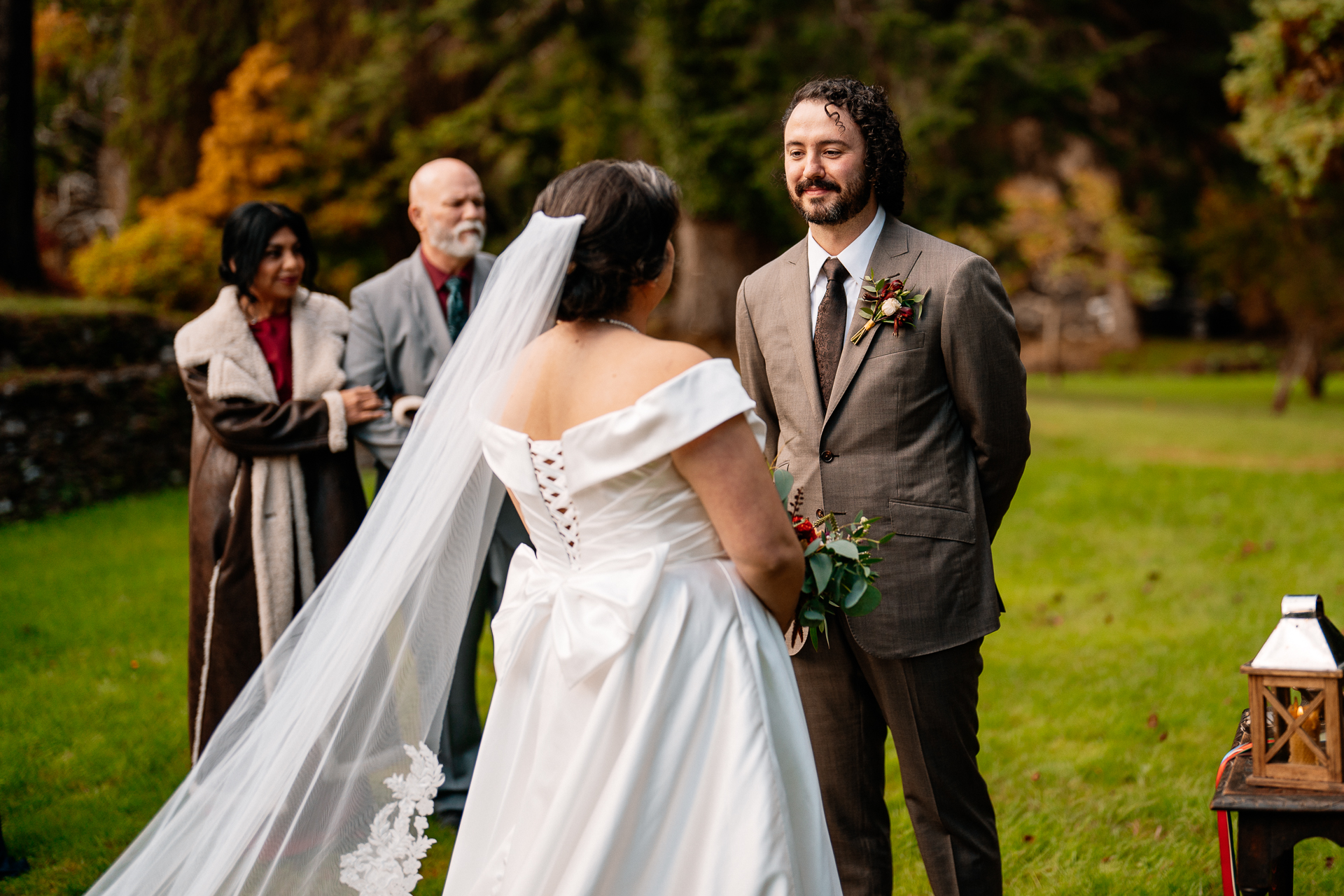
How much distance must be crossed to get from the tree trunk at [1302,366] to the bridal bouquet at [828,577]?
60.6ft

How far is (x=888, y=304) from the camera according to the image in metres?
2.91

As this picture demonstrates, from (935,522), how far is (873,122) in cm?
109

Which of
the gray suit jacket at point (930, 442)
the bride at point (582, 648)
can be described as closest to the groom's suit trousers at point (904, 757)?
the gray suit jacket at point (930, 442)

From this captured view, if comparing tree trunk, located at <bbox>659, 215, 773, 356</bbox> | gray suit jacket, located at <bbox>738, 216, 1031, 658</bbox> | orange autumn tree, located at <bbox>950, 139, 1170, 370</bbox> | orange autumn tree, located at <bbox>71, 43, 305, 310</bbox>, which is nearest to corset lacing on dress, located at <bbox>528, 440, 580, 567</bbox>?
gray suit jacket, located at <bbox>738, 216, 1031, 658</bbox>

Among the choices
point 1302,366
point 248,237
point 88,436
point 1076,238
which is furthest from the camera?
point 1076,238

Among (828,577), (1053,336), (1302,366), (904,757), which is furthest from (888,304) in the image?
(1053,336)

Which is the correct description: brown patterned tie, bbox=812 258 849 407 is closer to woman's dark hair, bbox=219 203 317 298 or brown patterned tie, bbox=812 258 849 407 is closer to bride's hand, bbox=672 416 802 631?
bride's hand, bbox=672 416 802 631

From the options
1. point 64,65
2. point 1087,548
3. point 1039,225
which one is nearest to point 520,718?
point 1087,548

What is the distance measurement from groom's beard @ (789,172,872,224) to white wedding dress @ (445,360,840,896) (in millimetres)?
880

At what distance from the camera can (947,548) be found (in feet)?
9.61

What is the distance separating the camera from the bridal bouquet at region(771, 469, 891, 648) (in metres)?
2.61

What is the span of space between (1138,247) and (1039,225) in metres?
2.41

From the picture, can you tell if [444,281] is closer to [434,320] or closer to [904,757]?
[434,320]

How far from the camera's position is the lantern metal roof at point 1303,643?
2.50 meters
